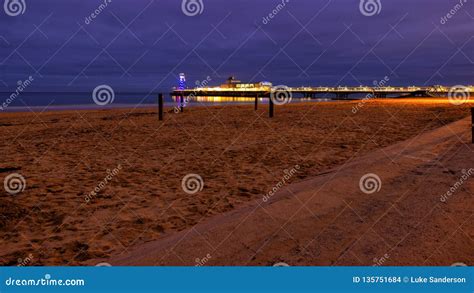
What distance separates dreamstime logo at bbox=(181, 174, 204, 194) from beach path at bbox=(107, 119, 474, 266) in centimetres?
140

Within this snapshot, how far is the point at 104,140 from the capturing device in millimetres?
13141

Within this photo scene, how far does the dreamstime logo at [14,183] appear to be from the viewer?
23.0 ft

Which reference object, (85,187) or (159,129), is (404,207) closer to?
(85,187)

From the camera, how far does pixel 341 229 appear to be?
180 inches

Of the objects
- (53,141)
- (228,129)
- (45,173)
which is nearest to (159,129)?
(228,129)
